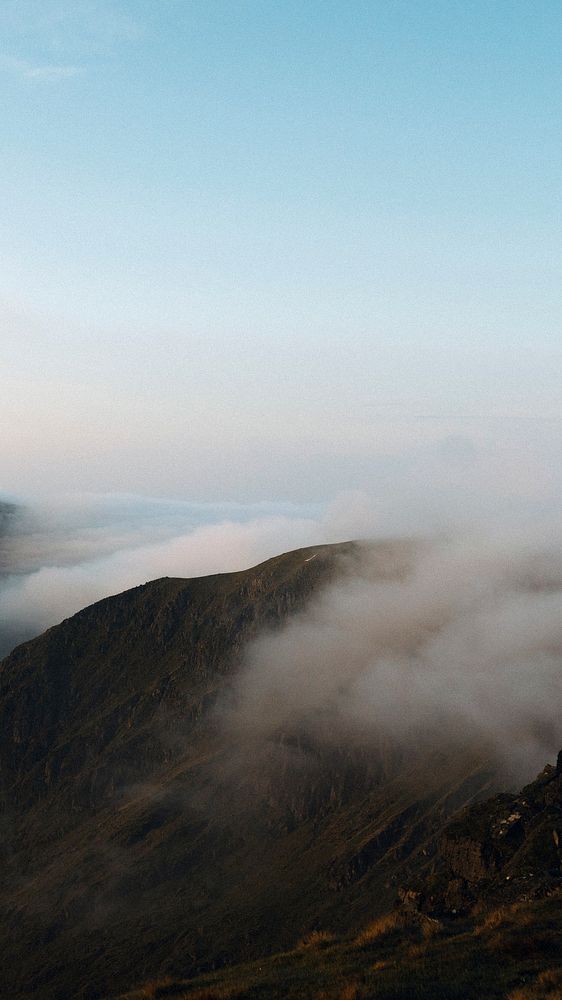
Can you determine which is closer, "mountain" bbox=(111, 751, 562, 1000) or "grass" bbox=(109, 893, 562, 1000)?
"grass" bbox=(109, 893, 562, 1000)

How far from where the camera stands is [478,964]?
31.0 metres

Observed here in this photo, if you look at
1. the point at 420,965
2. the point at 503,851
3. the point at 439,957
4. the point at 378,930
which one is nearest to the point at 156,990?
the point at 378,930

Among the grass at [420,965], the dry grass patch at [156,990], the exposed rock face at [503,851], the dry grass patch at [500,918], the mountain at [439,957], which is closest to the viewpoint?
the grass at [420,965]

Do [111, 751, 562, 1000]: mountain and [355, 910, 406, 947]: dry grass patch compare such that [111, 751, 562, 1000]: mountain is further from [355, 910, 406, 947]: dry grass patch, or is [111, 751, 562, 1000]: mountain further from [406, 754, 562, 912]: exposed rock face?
[406, 754, 562, 912]: exposed rock face

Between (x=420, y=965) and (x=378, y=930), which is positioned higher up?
(x=420, y=965)

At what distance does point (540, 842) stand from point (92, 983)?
606 feet

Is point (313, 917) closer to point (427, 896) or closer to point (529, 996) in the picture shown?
point (427, 896)

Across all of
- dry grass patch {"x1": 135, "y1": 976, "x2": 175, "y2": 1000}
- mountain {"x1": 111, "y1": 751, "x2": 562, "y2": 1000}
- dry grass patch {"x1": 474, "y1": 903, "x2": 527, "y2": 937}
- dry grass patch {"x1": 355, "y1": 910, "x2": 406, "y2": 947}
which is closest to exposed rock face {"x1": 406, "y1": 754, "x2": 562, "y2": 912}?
mountain {"x1": 111, "y1": 751, "x2": 562, "y2": 1000}

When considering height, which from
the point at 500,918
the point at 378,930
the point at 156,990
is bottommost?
the point at 500,918

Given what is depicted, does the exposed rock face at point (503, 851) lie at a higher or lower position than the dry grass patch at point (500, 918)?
lower

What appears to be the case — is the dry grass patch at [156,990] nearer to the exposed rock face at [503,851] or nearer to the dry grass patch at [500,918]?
the dry grass patch at [500,918]

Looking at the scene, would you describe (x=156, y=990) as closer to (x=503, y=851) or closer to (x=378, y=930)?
(x=378, y=930)

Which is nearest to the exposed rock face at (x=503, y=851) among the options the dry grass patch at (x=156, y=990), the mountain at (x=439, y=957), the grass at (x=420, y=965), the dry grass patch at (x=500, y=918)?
the mountain at (x=439, y=957)

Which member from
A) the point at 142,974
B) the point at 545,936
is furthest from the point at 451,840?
the point at 142,974
